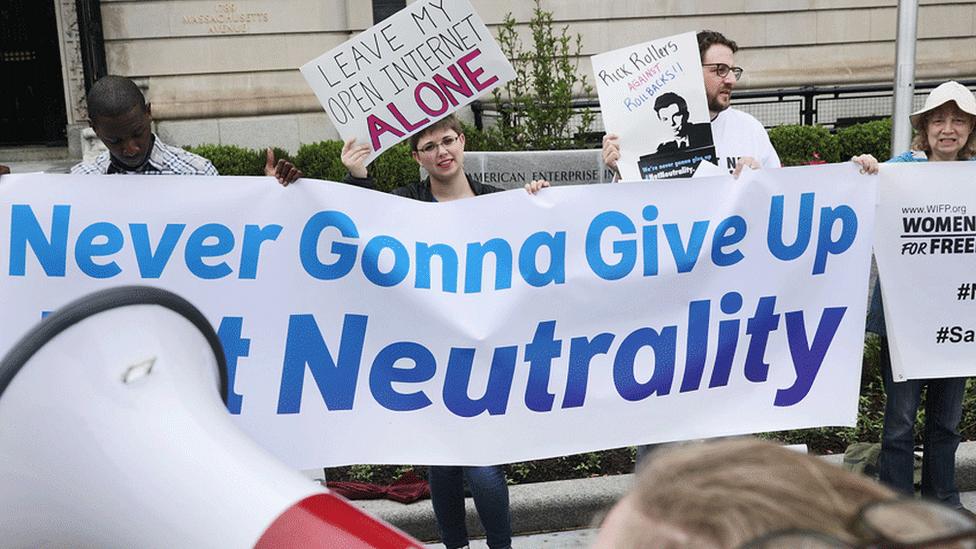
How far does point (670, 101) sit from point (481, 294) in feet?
3.44

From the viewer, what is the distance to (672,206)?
3.92 m

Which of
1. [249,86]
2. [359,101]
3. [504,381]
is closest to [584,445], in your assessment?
[504,381]

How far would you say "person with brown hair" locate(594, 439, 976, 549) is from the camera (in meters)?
0.66

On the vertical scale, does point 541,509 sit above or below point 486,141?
below

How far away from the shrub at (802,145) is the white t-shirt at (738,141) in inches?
377

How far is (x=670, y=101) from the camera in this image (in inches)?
160

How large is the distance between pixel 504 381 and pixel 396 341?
402 mm

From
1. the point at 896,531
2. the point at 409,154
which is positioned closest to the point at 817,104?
the point at 409,154

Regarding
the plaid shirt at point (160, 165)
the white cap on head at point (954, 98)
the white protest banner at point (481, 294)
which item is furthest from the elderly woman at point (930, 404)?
the plaid shirt at point (160, 165)

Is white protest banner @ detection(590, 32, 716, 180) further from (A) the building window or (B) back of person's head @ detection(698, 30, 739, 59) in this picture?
(A) the building window

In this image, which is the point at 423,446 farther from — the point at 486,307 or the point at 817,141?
the point at 817,141

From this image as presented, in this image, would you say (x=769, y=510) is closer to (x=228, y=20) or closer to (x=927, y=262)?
(x=927, y=262)

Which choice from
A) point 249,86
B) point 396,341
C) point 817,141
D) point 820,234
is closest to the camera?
point 396,341

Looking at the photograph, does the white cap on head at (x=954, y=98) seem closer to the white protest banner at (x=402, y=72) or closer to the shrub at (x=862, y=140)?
the white protest banner at (x=402, y=72)
